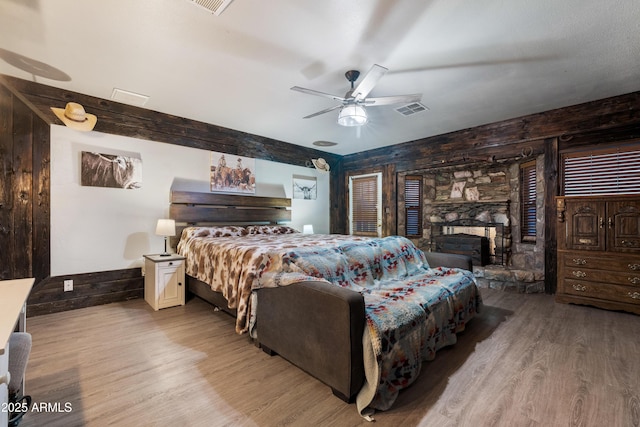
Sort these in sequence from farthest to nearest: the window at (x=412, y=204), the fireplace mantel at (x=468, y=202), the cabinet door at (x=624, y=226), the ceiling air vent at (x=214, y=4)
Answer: the window at (x=412, y=204), the fireplace mantel at (x=468, y=202), the cabinet door at (x=624, y=226), the ceiling air vent at (x=214, y=4)

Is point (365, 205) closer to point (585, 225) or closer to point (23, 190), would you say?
point (585, 225)

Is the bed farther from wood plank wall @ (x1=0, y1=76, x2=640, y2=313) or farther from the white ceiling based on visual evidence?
the white ceiling

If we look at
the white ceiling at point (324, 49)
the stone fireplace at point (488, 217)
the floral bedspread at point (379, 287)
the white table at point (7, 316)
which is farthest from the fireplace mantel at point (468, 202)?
the white table at point (7, 316)

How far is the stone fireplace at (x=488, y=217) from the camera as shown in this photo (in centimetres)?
410

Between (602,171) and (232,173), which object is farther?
(232,173)

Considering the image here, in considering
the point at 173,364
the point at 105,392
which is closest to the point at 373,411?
the point at 173,364

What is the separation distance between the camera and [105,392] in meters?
1.78

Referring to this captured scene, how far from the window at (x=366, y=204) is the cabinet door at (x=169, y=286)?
4.00 m

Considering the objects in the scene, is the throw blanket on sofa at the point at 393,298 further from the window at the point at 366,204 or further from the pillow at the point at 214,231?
the window at the point at 366,204

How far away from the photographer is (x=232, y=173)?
15.8 feet

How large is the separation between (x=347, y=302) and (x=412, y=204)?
4419 millimetres

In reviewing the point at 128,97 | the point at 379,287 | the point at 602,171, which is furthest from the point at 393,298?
the point at 128,97

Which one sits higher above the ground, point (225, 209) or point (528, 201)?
point (528, 201)

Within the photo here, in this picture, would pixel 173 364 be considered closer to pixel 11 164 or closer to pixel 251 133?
pixel 11 164
